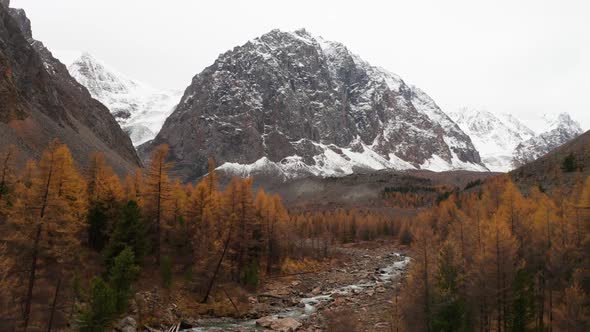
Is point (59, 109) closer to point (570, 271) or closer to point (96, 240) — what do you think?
point (96, 240)

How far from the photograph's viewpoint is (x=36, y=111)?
125 m

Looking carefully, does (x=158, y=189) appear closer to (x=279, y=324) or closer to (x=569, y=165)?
(x=279, y=324)

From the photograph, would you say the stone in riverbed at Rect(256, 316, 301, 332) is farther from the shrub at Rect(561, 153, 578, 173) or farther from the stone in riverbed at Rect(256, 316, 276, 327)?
the shrub at Rect(561, 153, 578, 173)

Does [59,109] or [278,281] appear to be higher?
[59,109]

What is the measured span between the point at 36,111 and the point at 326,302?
113585mm

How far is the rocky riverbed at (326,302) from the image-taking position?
123ft

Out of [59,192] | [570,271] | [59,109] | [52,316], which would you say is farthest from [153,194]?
[59,109]

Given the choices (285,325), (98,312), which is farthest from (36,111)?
(98,312)

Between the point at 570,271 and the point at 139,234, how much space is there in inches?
1539

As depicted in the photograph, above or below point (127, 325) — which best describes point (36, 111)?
above

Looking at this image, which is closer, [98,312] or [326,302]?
[98,312]

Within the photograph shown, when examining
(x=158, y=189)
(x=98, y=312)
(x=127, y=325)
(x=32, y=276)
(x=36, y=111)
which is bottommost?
(x=127, y=325)

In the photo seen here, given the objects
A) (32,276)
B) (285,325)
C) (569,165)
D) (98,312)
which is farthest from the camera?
(569,165)

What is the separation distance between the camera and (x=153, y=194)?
155ft
